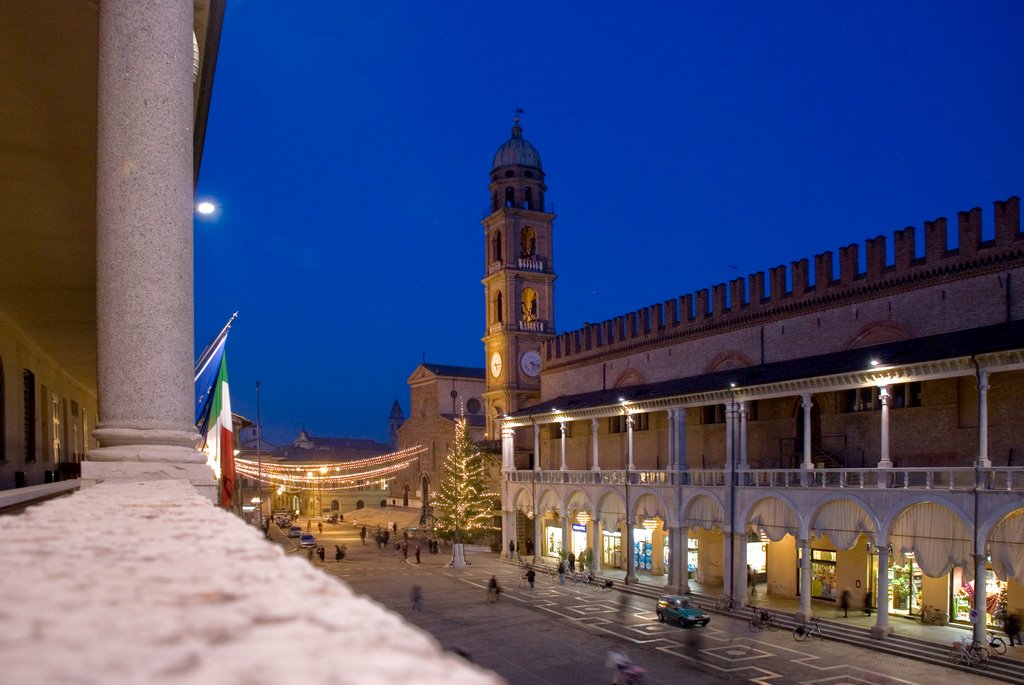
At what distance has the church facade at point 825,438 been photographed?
23312 mm

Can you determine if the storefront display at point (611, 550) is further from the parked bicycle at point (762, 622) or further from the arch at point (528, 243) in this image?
the arch at point (528, 243)

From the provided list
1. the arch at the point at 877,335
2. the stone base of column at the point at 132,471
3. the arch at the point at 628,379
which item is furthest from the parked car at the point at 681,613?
the stone base of column at the point at 132,471

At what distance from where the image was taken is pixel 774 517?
94.4 feet

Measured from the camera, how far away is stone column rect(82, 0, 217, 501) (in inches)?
266

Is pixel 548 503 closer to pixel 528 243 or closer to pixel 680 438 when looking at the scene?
pixel 680 438

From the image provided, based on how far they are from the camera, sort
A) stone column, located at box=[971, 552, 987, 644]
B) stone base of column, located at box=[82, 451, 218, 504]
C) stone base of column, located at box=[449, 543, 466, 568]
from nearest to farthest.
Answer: stone base of column, located at box=[82, 451, 218, 504] < stone column, located at box=[971, 552, 987, 644] < stone base of column, located at box=[449, 543, 466, 568]

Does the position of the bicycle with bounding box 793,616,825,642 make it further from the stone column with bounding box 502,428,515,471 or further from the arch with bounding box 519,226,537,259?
the arch with bounding box 519,226,537,259

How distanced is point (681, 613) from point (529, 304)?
3515cm

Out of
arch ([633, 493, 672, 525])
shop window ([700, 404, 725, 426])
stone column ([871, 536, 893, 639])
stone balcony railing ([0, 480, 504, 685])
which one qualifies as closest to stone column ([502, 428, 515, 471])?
arch ([633, 493, 672, 525])

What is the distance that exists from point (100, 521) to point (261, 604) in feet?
6.76

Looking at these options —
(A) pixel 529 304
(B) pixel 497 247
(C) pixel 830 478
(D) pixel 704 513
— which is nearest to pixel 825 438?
(C) pixel 830 478

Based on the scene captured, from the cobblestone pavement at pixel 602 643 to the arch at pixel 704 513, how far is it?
11.8 ft

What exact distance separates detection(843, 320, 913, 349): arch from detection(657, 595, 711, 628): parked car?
37.6 ft

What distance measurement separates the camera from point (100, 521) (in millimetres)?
3441
